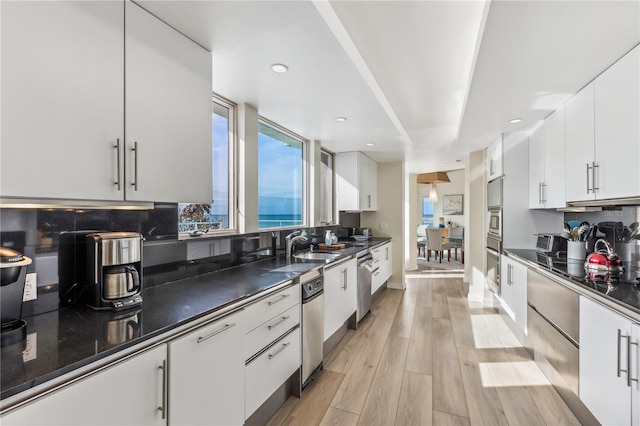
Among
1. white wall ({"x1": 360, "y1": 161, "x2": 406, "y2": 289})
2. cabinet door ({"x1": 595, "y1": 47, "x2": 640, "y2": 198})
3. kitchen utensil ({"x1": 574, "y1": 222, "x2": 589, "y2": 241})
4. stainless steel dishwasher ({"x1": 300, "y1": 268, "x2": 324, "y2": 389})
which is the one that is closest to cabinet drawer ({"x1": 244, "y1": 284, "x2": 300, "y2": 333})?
stainless steel dishwasher ({"x1": 300, "y1": 268, "x2": 324, "y2": 389})

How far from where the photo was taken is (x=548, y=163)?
2.88 metres

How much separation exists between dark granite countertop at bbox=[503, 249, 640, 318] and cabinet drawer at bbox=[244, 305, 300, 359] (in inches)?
71.1

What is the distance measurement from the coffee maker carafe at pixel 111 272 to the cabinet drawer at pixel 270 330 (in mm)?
605

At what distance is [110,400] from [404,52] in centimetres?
241

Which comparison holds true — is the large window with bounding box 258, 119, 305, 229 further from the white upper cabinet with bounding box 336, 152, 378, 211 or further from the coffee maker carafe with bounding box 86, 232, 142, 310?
the coffee maker carafe with bounding box 86, 232, 142, 310

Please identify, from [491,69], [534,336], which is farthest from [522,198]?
[491,69]

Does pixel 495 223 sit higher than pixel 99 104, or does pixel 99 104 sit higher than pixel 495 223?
pixel 99 104

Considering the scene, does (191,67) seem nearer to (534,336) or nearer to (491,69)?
(491,69)

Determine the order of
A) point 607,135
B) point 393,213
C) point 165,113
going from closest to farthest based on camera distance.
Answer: point 165,113 → point 607,135 → point 393,213

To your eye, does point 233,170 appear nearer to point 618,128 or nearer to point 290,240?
point 290,240

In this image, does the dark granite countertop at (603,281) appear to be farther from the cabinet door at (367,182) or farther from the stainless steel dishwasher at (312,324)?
the cabinet door at (367,182)

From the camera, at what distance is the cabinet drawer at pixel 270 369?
5.36 feet

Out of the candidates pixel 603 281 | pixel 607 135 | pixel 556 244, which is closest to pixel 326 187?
pixel 556 244

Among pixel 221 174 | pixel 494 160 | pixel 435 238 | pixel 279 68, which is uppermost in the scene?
pixel 279 68
